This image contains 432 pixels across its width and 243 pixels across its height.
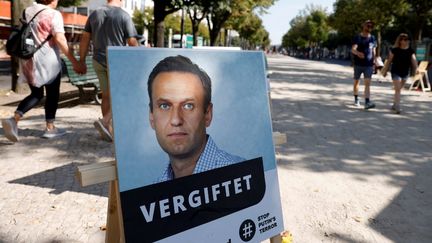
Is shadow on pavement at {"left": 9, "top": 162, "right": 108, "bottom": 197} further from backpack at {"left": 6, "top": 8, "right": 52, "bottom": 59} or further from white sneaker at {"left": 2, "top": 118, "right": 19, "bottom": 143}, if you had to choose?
backpack at {"left": 6, "top": 8, "right": 52, "bottom": 59}

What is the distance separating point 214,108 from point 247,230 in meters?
0.70

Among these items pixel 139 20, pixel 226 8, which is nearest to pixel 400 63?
pixel 226 8

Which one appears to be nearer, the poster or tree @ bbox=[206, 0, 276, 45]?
the poster

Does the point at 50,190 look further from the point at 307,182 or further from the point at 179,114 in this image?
the point at 307,182

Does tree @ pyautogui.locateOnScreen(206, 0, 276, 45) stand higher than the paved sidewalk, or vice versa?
tree @ pyautogui.locateOnScreen(206, 0, 276, 45)

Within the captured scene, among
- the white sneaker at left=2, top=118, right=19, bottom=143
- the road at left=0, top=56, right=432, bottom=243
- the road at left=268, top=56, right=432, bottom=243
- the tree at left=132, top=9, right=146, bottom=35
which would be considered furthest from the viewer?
the tree at left=132, top=9, right=146, bottom=35

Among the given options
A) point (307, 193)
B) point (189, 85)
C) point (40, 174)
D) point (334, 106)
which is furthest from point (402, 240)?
point (334, 106)

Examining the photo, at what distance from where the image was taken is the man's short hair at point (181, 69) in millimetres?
1982

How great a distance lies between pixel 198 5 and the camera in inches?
727

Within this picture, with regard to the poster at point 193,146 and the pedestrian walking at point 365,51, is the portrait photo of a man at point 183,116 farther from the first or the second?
the pedestrian walking at point 365,51

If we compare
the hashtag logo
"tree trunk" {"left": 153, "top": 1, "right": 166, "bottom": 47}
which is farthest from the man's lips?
"tree trunk" {"left": 153, "top": 1, "right": 166, "bottom": 47}

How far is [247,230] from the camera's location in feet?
7.43

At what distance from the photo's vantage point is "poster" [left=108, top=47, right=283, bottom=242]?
6.13 feet

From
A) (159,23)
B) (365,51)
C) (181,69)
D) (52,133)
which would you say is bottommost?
(52,133)
